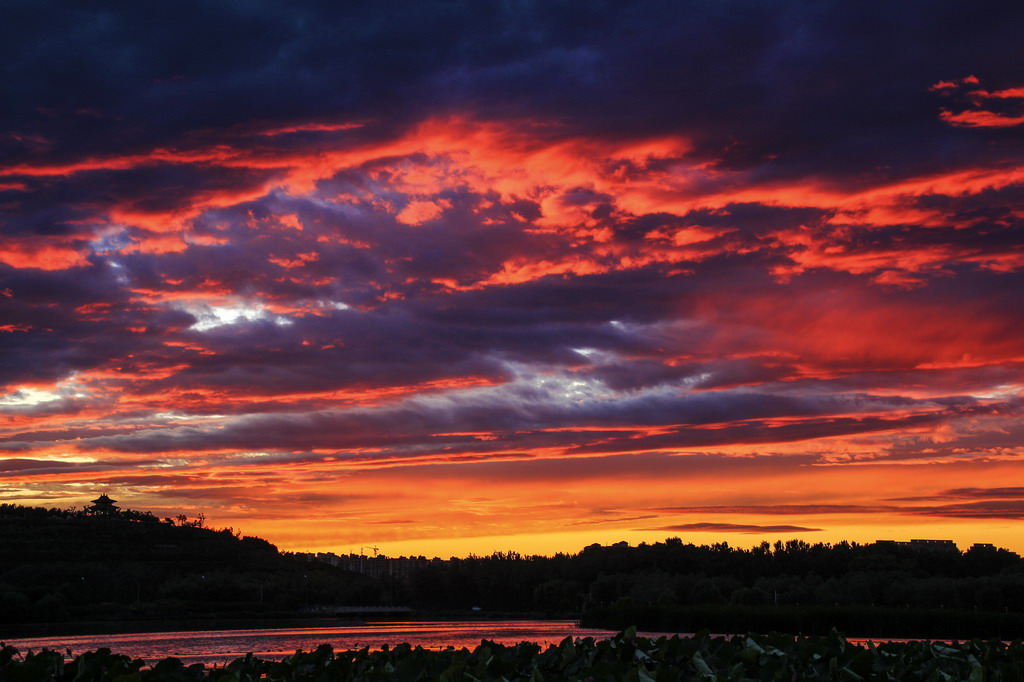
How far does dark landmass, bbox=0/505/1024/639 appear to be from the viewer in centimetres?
8606

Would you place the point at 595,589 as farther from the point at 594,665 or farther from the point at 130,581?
the point at 594,665

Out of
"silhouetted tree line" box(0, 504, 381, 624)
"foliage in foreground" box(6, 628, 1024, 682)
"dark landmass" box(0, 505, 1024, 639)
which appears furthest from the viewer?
"silhouetted tree line" box(0, 504, 381, 624)

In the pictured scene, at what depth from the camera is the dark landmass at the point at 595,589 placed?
282 feet

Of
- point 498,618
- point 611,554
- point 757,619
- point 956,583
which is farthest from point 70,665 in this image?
point 611,554

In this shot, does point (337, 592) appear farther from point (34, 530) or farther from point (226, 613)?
point (34, 530)

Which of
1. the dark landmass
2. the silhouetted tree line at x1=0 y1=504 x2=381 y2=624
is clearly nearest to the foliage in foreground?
the dark landmass

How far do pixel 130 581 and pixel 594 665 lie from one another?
15626 cm

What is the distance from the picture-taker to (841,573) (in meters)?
148

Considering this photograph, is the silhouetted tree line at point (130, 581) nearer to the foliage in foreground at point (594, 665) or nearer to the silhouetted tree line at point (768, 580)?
the silhouetted tree line at point (768, 580)

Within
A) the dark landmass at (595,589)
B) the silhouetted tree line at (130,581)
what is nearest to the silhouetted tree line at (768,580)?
the dark landmass at (595,589)

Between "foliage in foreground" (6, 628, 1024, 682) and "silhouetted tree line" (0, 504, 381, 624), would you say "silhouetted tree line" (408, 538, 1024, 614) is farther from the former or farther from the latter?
"foliage in foreground" (6, 628, 1024, 682)

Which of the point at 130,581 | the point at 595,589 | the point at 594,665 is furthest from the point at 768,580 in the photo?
the point at 594,665

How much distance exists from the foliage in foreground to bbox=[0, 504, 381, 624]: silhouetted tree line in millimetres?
123600

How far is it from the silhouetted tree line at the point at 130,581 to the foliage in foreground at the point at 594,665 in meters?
124
